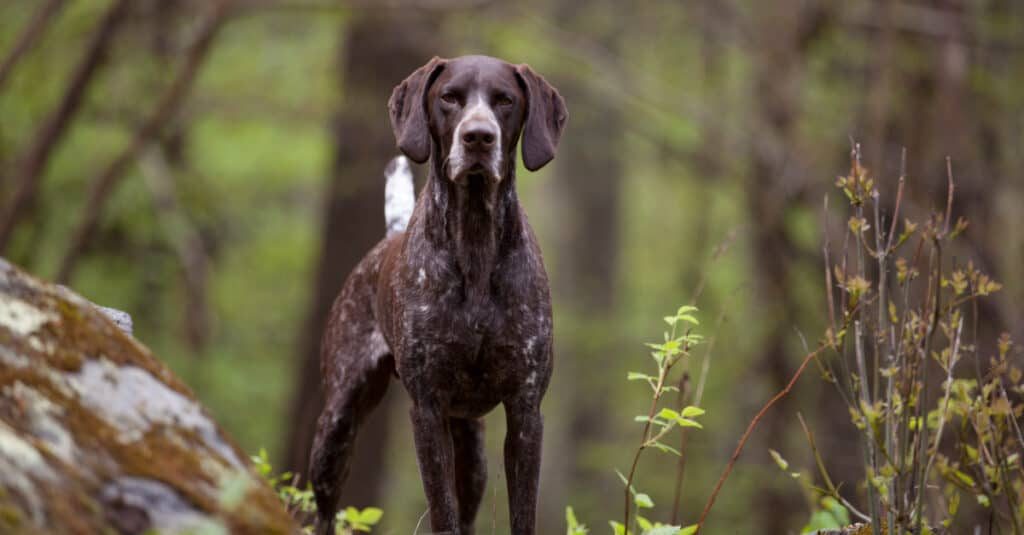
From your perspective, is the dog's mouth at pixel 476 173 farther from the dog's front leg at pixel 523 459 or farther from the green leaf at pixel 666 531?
the green leaf at pixel 666 531

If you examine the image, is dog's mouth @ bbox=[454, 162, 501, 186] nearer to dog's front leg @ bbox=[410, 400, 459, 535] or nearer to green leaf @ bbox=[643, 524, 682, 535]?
dog's front leg @ bbox=[410, 400, 459, 535]

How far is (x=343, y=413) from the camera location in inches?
210

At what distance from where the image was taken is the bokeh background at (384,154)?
11992mm

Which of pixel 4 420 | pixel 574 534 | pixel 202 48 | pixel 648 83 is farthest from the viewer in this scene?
pixel 648 83

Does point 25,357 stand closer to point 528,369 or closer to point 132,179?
point 528,369

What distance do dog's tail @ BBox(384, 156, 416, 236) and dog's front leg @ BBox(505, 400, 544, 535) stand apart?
1446 millimetres

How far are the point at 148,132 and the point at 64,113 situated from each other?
77 centimetres

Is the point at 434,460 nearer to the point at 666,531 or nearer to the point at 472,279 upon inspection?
the point at 472,279

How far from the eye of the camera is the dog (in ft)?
14.5

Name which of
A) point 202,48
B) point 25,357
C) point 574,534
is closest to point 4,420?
point 25,357

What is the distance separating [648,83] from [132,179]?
229 inches

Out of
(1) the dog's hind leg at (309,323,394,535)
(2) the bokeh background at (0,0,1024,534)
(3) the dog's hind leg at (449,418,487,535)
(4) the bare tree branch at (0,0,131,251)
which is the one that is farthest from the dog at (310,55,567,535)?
(4) the bare tree branch at (0,0,131,251)

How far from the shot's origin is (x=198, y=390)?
13539 mm

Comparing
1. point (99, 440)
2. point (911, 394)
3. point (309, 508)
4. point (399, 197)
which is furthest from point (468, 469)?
point (99, 440)
